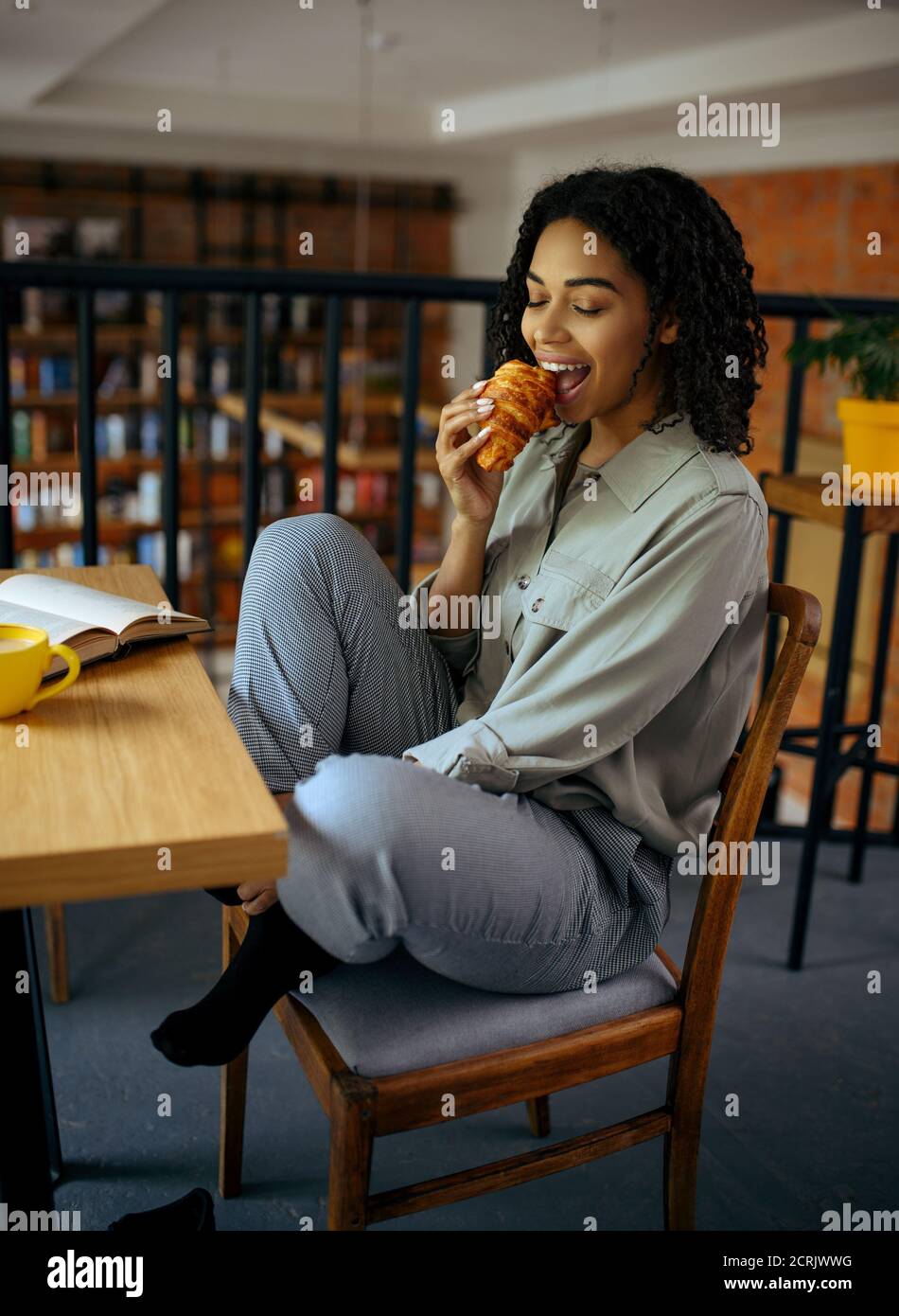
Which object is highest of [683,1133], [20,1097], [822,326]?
[822,326]

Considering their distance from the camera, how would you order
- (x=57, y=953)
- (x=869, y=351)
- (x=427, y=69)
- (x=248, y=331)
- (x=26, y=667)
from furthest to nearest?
(x=427, y=69)
(x=248, y=331)
(x=869, y=351)
(x=57, y=953)
(x=26, y=667)

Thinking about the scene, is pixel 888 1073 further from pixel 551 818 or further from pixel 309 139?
pixel 309 139

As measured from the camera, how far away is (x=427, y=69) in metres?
6.39

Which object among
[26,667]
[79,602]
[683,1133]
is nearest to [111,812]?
[26,667]

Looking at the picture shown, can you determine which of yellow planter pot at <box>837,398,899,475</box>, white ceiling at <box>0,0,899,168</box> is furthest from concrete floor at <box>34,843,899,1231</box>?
white ceiling at <box>0,0,899,168</box>

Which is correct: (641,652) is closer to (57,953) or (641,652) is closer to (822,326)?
(57,953)

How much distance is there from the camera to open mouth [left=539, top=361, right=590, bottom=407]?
1.32 meters

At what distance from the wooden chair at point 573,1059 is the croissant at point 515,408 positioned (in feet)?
1.09

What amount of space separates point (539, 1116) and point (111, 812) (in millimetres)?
1006

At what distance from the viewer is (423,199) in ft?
27.9

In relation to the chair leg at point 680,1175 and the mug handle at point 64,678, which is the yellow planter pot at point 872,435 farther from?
the mug handle at point 64,678

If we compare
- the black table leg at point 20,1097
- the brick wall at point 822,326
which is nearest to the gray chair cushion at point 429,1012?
the black table leg at point 20,1097
